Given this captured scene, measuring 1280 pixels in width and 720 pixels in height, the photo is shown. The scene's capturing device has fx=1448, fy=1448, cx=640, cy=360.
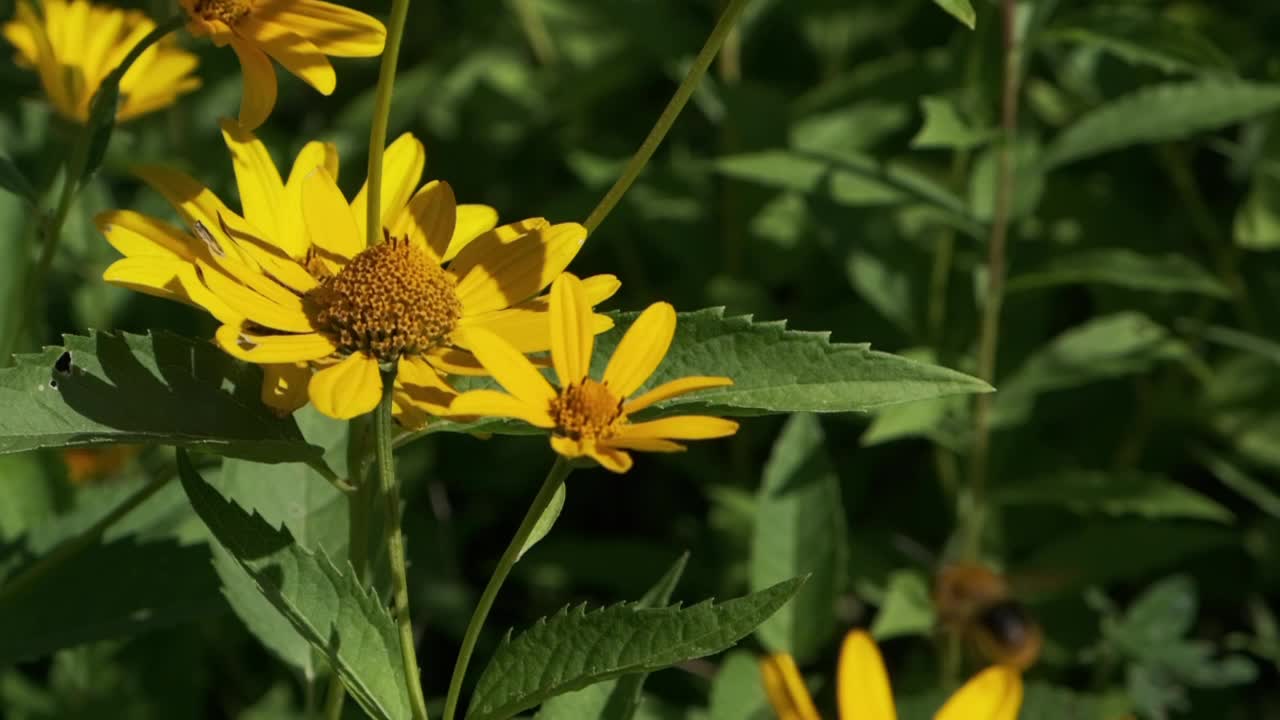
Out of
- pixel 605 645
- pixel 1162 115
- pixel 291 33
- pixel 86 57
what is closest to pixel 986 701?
pixel 605 645

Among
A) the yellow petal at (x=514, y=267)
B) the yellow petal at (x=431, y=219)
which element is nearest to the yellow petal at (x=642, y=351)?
the yellow petal at (x=514, y=267)

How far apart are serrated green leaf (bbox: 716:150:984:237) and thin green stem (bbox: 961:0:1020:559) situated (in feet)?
0.13

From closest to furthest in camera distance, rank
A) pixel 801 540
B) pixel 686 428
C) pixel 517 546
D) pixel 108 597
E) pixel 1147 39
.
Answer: pixel 686 428, pixel 517 546, pixel 108 597, pixel 801 540, pixel 1147 39

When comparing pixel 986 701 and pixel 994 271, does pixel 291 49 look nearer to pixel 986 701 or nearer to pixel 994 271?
pixel 986 701

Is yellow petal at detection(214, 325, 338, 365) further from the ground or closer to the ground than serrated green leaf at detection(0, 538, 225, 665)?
further from the ground

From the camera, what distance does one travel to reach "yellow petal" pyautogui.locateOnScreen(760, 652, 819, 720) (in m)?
1.05

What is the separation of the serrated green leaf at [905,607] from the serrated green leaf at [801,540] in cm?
23

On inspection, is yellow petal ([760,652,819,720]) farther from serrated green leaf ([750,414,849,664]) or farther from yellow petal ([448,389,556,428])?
serrated green leaf ([750,414,849,664])

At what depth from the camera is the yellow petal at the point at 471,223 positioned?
1250 mm

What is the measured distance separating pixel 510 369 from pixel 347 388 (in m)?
0.12

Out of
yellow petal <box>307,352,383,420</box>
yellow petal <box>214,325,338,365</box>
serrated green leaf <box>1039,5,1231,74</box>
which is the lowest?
yellow petal <box>307,352,383,420</box>

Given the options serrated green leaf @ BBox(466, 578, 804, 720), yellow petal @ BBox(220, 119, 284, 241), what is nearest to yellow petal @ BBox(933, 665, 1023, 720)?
serrated green leaf @ BBox(466, 578, 804, 720)

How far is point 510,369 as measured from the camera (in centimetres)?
103

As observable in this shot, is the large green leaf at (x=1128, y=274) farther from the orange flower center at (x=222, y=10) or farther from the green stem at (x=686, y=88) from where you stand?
the orange flower center at (x=222, y=10)
